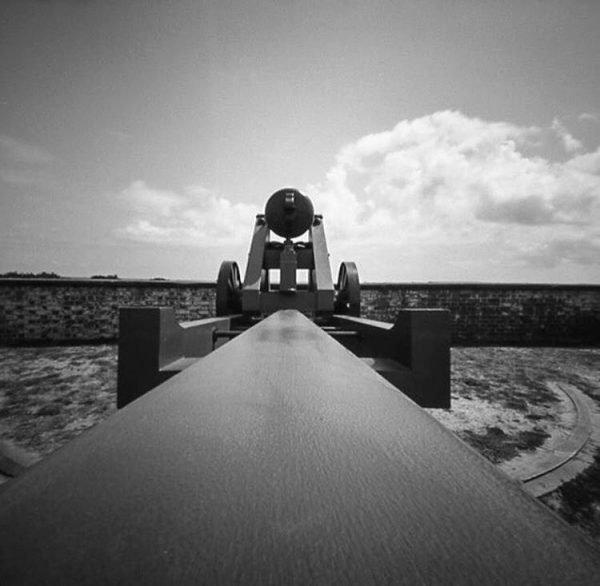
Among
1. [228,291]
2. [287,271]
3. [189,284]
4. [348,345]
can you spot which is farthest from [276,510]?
[189,284]

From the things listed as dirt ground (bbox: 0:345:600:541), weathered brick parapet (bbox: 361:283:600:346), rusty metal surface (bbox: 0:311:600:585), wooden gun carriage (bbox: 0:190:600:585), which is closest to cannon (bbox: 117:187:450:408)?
wooden gun carriage (bbox: 0:190:600:585)

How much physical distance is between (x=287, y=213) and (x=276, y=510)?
13.2 feet

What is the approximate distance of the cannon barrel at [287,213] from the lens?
409cm

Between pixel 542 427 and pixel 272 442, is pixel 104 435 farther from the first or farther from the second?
pixel 542 427

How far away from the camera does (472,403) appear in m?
3.30

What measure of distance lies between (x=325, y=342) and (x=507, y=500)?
2.87ft

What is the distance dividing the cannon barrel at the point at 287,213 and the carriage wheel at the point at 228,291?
78cm

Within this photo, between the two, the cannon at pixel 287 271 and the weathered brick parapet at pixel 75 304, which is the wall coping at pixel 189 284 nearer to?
the weathered brick parapet at pixel 75 304

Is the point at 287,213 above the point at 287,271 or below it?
above

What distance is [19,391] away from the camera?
360 cm

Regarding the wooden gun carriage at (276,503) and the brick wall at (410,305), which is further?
the brick wall at (410,305)

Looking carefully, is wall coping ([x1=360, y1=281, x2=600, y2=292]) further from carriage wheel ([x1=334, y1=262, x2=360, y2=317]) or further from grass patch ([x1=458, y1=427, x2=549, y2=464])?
grass patch ([x1=458, y1=427, x2=549, y2=464])

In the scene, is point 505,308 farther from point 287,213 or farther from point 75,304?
point 75,304

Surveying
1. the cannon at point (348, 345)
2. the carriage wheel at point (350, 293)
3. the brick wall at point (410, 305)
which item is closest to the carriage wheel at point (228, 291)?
the cannon at point (348, 345)
